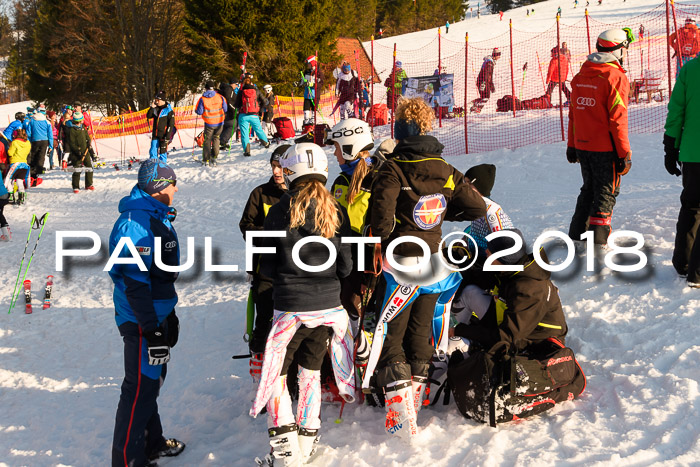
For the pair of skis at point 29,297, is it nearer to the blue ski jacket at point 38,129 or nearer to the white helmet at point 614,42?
the white helmet at point 614,42

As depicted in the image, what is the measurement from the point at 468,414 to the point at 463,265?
1042 mm

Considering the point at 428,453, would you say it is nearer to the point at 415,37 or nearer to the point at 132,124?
the point at 132,124

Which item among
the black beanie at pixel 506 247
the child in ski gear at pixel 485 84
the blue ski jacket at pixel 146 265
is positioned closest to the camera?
the blue ski jacket at pixel 146 265

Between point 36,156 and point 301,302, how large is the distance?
1324cm

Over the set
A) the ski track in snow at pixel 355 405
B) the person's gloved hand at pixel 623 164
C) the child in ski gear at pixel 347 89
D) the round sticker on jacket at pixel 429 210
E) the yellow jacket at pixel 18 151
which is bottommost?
the ski track in snow at pixel 355 405

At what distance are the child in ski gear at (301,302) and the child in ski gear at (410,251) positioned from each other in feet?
1.09

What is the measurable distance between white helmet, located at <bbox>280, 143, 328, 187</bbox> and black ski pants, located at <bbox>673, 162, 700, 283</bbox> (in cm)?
311

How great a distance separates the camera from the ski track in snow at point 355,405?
11.6 ft

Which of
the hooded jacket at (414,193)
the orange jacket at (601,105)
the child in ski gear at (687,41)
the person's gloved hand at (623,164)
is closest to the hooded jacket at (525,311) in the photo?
the hooded jacket at (414,193)

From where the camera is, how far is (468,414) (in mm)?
3898

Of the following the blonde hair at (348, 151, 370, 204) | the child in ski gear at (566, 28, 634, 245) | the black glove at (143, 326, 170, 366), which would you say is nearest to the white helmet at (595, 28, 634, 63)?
the child in ski gear at (566, 28, 634, 245)

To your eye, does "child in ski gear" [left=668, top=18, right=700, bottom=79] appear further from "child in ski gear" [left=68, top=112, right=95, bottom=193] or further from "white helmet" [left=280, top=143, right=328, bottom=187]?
"child in ski gear" [left=68, top=112, right=95, bottom=193]

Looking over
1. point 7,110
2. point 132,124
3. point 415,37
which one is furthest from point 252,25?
point 7,110

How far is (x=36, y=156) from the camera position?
1431 centimetres
